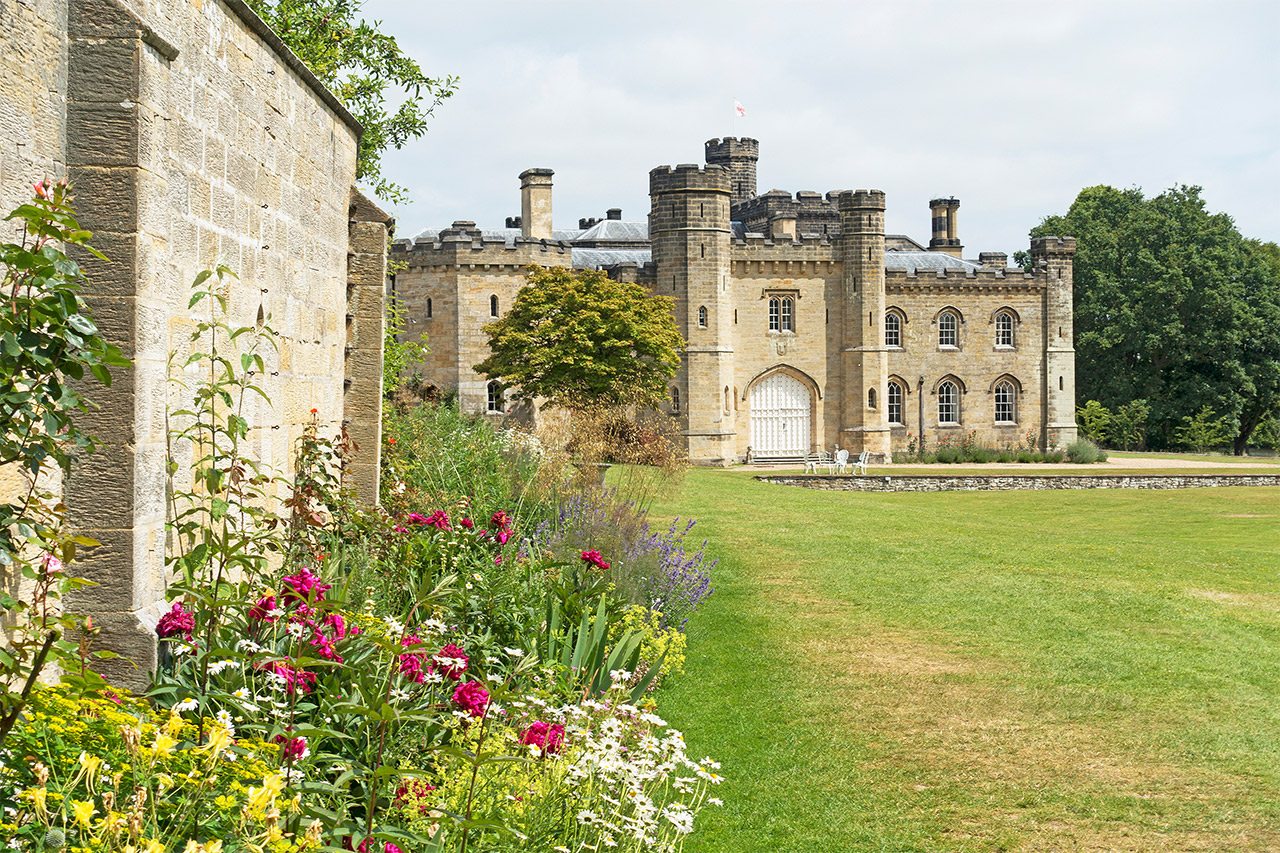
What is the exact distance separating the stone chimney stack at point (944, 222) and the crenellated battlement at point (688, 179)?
21472mm

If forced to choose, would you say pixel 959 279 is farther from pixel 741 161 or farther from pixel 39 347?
pixel 39 347

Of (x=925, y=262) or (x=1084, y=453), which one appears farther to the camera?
(x=925, y=262)

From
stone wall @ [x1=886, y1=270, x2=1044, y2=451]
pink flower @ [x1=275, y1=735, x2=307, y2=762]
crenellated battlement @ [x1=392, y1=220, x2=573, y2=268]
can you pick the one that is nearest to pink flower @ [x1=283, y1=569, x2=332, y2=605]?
pink flower @ [x1=275, y1=735, x2=307, y2=762]

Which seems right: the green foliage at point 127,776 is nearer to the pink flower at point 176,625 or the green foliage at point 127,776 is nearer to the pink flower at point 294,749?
the pink flower at point 294,749

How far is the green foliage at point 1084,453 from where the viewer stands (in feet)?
148

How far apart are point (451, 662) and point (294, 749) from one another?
0.98 metres

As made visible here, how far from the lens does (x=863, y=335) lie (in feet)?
149

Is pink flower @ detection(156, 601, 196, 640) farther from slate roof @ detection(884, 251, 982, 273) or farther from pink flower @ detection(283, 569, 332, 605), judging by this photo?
slate roof @ detection(884, 251, 982, 273)

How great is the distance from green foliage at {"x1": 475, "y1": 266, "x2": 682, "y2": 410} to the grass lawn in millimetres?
15929

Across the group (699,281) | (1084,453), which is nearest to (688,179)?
(699,281)

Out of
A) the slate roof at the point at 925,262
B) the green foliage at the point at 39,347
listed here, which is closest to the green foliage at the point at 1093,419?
the slate roof at the point at 925,262

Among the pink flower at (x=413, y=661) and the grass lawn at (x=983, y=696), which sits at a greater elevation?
the pink flower at (x=413, y=661)

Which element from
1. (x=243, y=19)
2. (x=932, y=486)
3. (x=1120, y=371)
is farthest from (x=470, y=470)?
(x=1120, y=371)

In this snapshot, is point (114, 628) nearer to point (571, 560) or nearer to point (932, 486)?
point (571, 560)
